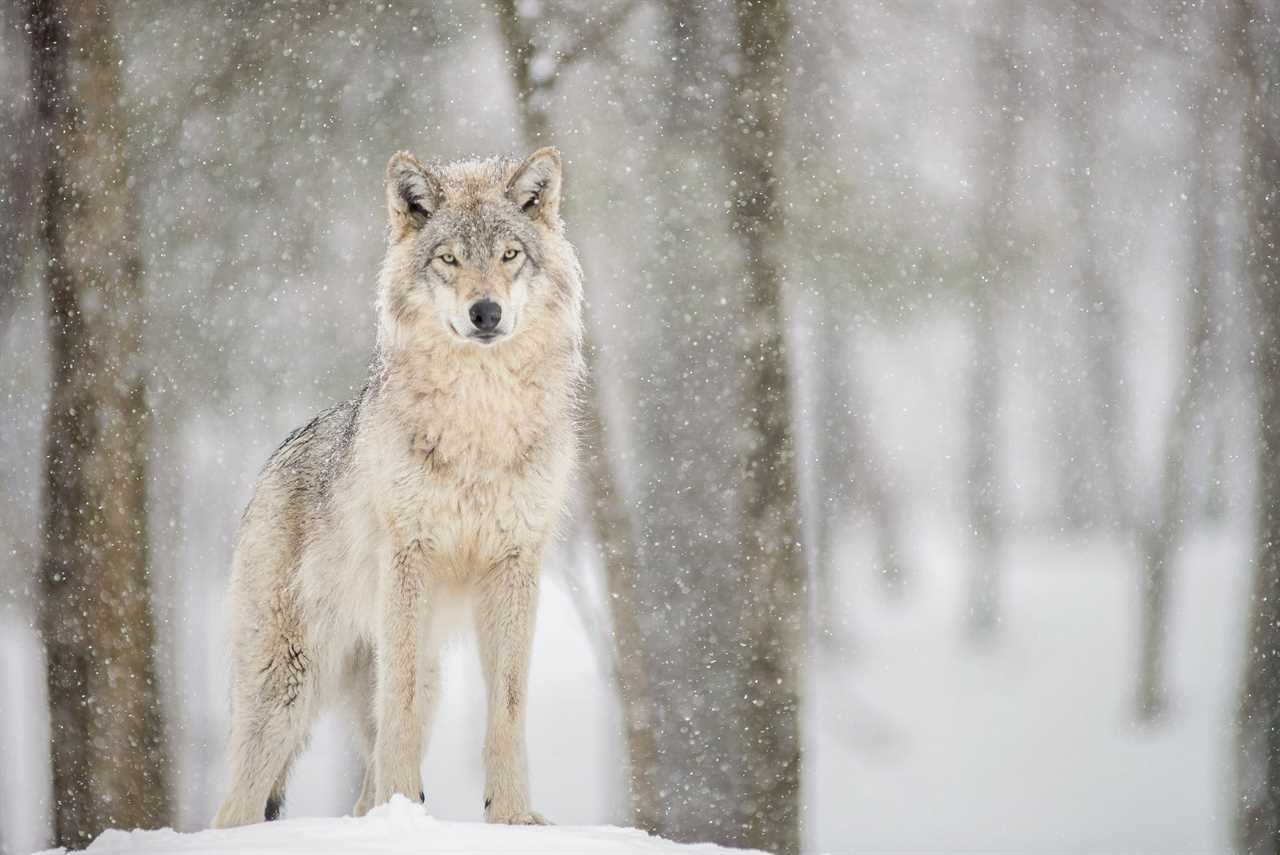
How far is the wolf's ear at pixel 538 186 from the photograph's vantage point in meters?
3.25

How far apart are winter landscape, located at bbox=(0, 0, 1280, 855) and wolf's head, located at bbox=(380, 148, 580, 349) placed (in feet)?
2.73

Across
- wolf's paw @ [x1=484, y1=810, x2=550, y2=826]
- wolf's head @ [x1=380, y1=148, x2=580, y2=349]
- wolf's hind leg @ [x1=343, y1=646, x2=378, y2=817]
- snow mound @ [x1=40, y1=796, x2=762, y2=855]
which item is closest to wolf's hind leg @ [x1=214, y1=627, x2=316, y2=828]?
wolf's hind leg @ [x1=343, y1=646, x2=378, y2=817]

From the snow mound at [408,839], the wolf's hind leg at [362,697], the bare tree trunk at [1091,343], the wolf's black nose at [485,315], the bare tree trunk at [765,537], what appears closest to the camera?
the snow mound at [408,839]

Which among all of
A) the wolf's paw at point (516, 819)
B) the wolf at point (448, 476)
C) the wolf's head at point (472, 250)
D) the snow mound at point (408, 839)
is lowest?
the wolf's paw at point (516, 819)

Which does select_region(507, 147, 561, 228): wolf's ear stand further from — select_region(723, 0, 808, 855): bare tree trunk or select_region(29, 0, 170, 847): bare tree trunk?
select_region(29, 0, 170, 847): bare tree trunk

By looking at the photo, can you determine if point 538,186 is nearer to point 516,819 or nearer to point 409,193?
point 409,193

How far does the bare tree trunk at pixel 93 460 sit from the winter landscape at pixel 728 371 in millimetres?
19

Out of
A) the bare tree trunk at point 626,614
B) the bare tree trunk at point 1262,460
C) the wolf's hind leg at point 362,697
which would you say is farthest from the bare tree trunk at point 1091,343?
the wolf's hind leg at point 362,697

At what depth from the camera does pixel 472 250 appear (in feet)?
10.3

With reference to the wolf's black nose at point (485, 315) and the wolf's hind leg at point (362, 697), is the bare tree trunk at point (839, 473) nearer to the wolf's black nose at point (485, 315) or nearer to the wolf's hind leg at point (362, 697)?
the wolf's hind leg at point (362, 697)

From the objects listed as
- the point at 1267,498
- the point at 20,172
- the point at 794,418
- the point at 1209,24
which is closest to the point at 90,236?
the point at 20,172

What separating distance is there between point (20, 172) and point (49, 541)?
1.77 meters

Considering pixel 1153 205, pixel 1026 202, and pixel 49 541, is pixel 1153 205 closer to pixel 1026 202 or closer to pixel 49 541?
pixel 1026 202

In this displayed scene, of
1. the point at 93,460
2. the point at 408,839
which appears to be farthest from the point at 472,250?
the point at 93,460
